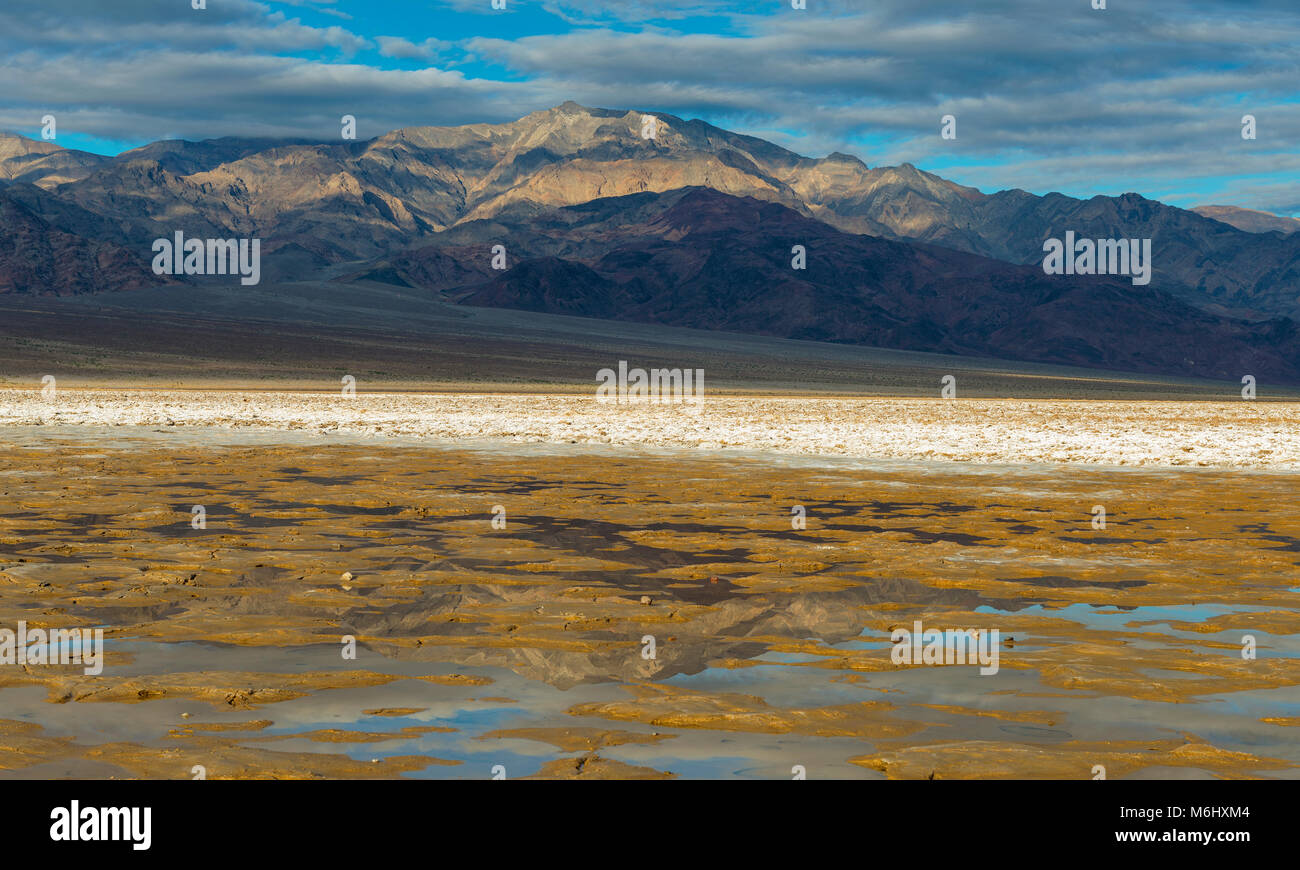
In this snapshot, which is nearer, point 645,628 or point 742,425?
point 645,628

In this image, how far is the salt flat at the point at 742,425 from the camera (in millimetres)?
26391

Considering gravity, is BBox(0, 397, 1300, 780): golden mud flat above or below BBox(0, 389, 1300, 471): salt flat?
below

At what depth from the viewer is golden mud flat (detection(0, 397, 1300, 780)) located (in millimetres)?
6066

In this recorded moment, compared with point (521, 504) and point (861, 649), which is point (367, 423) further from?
point (861, 649)

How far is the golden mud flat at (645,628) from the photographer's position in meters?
6.07

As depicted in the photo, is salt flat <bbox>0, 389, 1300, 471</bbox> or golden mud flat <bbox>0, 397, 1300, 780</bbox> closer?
golden mud flat <bbox>0, 397, 1300, 780</bbox>

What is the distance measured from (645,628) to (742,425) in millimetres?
26409

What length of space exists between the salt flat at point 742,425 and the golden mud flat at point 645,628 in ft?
26.1

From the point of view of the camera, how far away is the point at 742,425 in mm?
35219

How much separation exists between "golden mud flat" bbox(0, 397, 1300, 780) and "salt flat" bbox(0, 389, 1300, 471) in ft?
26.1

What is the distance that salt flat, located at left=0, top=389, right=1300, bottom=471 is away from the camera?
2639 centimetres

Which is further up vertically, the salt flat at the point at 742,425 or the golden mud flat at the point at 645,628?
the salt flat at the point at 742,425

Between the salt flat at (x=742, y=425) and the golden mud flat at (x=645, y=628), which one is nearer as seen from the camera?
the golden mud flat at (x=645, y=628)
